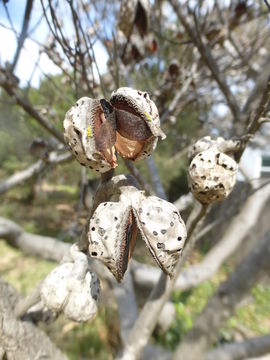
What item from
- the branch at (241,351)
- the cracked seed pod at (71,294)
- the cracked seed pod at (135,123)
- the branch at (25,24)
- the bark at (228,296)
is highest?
the branch at (25,24)

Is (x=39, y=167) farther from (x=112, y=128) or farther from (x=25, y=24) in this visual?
(x=112, y=128)

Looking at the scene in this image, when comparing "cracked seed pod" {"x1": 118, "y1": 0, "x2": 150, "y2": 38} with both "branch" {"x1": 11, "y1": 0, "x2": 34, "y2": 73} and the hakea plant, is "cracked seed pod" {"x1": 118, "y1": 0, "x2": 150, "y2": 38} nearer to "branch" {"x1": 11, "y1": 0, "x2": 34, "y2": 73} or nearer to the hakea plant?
"branch" {"x1": 11, "y1": 0, "x2": 34, "y2": 73}

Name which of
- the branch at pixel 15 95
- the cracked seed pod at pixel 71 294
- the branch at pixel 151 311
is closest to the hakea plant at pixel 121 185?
the cracked seed pod at pixel 71 294

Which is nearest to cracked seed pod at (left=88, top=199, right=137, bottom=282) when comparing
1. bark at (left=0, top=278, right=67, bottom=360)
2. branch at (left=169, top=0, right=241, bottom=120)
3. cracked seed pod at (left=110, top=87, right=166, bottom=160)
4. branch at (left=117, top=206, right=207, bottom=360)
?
cracked seed pod at (left=110, top=87, right=166, bottom=160)

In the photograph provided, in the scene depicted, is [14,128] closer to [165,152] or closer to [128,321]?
[165,152]

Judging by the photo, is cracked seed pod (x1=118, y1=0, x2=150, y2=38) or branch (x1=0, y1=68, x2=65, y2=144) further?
branch (x1=0, y1=68, x2=65, y2=144)

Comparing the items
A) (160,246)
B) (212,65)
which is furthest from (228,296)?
(160,246)

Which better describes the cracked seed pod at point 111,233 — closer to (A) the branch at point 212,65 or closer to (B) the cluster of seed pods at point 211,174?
(B) the cluster of seed pods at point 211,174
